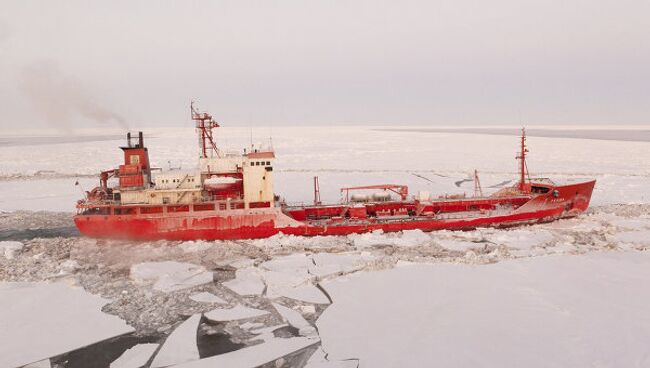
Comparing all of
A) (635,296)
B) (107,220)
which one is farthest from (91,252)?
(635,296)

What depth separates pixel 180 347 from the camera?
833 centimetres

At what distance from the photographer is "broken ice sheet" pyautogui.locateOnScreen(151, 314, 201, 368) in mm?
7840

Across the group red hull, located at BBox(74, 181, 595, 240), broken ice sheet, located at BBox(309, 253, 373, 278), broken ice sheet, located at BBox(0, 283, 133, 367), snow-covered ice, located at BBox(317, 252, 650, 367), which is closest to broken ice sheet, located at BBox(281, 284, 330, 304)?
snow-covered ice, located at BBox(317, 252, 650, 367)

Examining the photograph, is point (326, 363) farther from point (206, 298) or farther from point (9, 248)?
point (9, 248)

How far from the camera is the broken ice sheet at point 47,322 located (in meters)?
8.30

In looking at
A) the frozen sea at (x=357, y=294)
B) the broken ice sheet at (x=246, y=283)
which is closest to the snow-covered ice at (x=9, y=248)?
the frozen sea at (x=357, y=294)

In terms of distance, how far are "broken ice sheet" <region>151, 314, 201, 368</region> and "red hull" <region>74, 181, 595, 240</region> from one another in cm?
744

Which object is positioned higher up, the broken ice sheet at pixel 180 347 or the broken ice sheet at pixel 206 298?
the broken ice sheet at pixel 206 298

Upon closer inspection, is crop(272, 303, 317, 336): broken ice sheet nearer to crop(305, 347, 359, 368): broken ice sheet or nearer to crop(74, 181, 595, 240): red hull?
crop(305, 347, 359, 368): broken ice sheet

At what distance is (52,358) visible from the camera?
8.01 meters

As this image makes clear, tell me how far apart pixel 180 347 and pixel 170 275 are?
467cm

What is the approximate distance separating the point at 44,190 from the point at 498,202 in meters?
28.7

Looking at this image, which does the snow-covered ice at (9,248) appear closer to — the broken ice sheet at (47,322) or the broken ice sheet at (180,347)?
the broken ice sheet at (47,322)

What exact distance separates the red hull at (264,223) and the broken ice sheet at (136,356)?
8433mm
